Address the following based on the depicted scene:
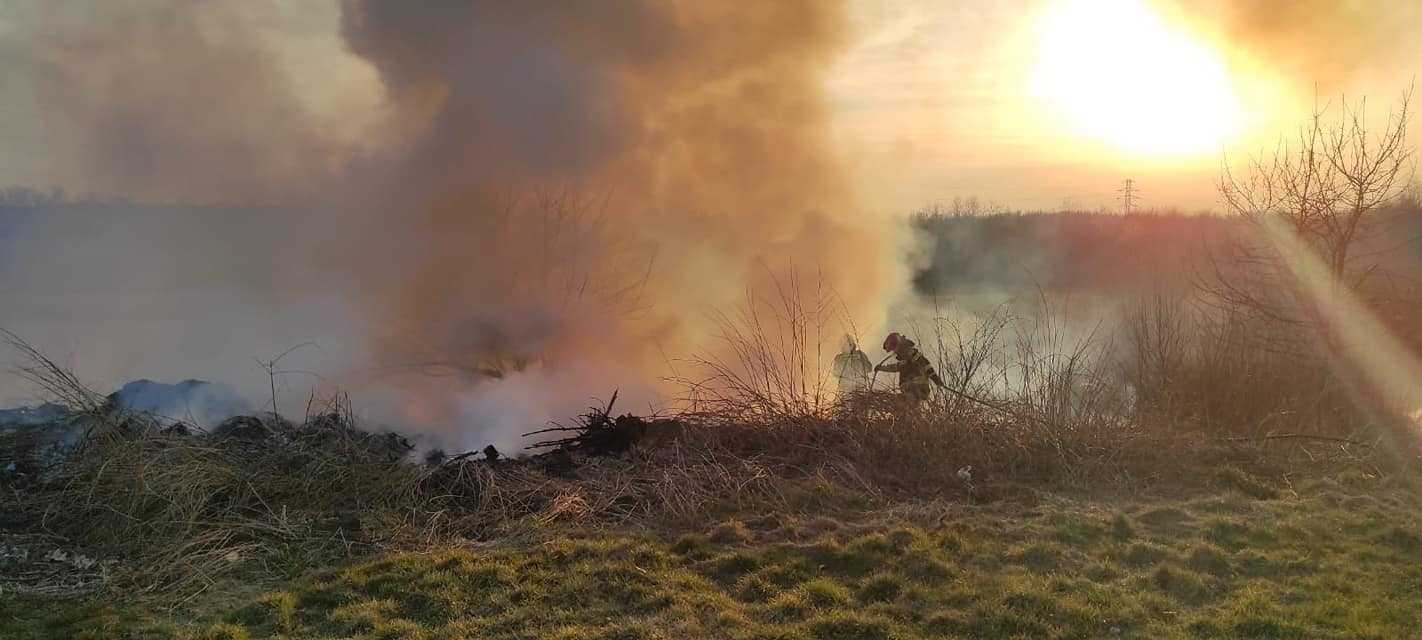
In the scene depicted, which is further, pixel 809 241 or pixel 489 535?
pixel 809 241

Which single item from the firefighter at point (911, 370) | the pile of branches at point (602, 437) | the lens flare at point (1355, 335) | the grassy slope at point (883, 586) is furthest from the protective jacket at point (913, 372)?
the lens flare at point (1355, 335)

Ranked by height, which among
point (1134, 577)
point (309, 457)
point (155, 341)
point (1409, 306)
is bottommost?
point (1134, 577)

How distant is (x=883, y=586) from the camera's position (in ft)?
15.1

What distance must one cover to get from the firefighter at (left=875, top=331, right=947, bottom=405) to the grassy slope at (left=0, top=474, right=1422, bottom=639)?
224 centimetres

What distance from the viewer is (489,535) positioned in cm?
574

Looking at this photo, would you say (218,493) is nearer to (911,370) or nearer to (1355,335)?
(911,370)

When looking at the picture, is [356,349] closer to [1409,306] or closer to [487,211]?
[487,211]

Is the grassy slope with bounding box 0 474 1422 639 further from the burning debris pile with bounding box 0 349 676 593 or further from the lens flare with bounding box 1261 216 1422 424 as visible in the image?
the lens flare with bounding box 1261 216 1422 424

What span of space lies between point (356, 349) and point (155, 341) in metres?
6.69

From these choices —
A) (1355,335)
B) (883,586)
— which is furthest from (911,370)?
(1355,335)

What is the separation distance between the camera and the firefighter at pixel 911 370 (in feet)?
26.0

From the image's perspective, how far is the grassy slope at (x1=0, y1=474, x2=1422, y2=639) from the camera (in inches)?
164

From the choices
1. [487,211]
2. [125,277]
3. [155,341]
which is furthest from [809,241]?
[125,277]

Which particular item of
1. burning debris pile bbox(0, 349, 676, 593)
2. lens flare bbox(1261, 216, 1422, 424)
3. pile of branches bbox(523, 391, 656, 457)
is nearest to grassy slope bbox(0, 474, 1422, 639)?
burning debris pile bbox(0, 349, 676, 593)
